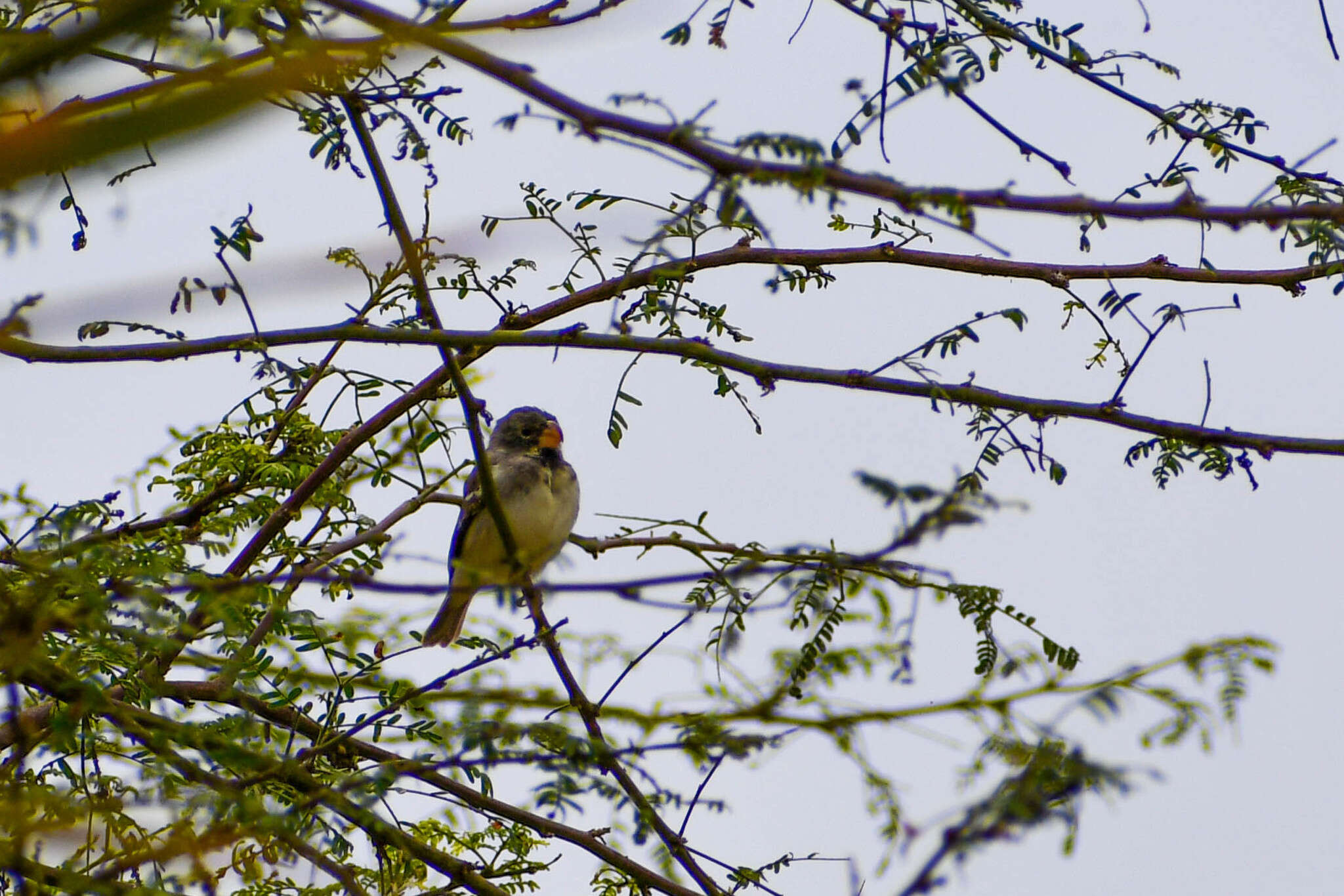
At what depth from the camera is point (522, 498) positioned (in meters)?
6.53

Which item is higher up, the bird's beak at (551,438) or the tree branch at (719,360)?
the bird's beak at (551,438)

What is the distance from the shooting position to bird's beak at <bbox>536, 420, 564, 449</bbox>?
6.92m

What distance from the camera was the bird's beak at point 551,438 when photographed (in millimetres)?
6918

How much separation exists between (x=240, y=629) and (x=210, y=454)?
1228 millimetres

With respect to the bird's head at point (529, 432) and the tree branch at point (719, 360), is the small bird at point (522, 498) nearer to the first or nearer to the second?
the bird's head at point (529, 432)

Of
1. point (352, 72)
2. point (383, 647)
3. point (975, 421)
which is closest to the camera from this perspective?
point (352, 72)

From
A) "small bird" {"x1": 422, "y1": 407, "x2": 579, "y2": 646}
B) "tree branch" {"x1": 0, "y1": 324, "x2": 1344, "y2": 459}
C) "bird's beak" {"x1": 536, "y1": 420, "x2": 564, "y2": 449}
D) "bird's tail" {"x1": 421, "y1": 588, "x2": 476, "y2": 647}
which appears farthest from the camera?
"bird's beak" {"x1": 536, "y1": 420, "x2": 564, "y2": 449}

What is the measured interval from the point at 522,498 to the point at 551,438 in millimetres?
502

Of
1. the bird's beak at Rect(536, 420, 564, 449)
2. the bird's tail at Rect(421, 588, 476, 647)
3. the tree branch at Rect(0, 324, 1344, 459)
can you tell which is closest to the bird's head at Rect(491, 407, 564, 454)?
the bird's beak at Rect(536, 420, 564, 449)

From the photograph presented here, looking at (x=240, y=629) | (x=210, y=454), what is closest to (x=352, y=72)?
(x=240, y=629)

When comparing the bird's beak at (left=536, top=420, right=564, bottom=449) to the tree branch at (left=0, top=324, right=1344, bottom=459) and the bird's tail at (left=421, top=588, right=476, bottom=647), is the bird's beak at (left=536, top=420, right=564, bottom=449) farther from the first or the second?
the tree branch at (left=0, top=324, right=1344, bottom=459)

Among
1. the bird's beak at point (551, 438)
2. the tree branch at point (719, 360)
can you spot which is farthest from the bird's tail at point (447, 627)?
the tree branch at point (719, 360)

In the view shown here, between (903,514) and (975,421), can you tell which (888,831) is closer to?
(903,514)

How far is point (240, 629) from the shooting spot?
11.3ft
